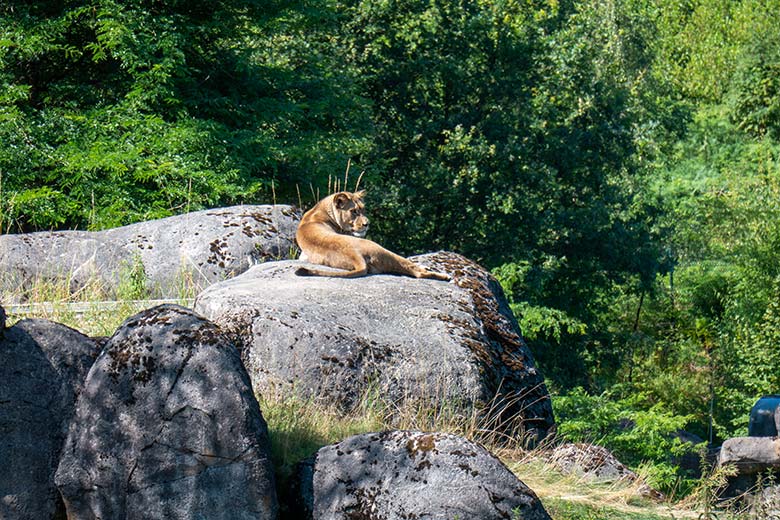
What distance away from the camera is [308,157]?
794 inches

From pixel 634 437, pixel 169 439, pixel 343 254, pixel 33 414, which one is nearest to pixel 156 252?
pixel 343 254

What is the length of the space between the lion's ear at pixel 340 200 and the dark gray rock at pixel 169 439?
5238 mm

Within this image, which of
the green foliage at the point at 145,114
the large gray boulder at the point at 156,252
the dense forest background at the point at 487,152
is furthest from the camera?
the dense forest background at the point at 487,152

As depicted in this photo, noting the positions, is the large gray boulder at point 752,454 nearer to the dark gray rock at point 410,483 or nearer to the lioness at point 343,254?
the lioness at point 343,254

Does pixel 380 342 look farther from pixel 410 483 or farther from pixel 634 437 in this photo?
pixel 634 437

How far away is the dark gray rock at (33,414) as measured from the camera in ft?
23.6

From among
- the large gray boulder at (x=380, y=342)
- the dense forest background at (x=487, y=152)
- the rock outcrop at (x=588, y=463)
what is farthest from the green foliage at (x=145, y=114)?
the rock outcrop at (x=588, y=463)

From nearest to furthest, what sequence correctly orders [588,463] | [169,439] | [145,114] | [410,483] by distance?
[169,439] < [410,483] < [588,463] < [145,114]

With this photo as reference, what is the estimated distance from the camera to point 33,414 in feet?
23.9

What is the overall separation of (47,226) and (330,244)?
26.3 ft

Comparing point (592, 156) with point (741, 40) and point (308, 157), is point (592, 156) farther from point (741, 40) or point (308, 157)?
point (741, 40)

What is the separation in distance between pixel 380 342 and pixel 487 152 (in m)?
17.1

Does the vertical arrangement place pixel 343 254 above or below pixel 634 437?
above

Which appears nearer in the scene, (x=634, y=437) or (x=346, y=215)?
(x=346, y=215)
